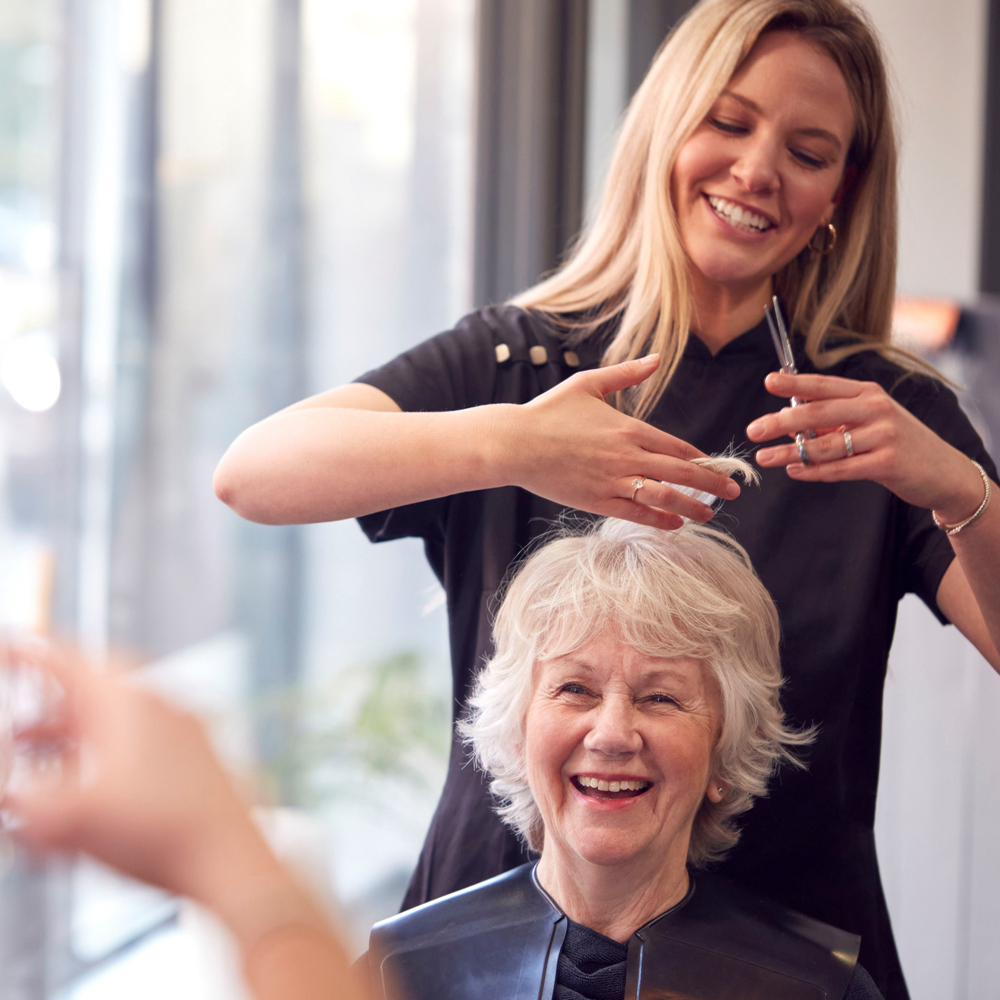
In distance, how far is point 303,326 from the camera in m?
2.11

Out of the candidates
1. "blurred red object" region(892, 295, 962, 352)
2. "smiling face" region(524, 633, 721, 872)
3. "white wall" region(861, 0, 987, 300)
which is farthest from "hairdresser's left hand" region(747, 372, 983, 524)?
"white wall" region(861, 0, 987, 300)

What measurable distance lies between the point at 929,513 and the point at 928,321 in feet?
3.81

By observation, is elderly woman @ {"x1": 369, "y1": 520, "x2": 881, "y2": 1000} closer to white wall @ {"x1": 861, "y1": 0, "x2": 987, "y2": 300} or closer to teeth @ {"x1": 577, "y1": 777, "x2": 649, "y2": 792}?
teeth @ {"x1": 577, "y1": 777, "x2": 649, "y2": 792}

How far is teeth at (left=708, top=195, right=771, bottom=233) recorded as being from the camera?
1.37m

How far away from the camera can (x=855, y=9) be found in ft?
4.80

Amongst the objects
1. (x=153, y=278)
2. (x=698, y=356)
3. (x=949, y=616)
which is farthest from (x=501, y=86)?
(x=949, y=616)

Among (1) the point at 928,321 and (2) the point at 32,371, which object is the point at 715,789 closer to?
(2) the point at 32,371

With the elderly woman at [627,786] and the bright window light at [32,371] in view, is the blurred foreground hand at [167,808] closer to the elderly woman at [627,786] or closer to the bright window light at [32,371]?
the elderly woman at [627,786]

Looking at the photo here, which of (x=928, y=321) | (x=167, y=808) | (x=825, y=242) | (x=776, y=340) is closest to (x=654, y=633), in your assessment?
(x=776, y=340)

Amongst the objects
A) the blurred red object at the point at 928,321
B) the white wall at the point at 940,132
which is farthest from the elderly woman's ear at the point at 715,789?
the white wall at the point at 940,132

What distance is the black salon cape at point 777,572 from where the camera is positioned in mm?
1347

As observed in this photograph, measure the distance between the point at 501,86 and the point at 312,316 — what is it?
0.73m

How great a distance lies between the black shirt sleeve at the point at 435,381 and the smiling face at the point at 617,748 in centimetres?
28

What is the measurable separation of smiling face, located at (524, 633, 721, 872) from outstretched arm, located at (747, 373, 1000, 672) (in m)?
0.29
